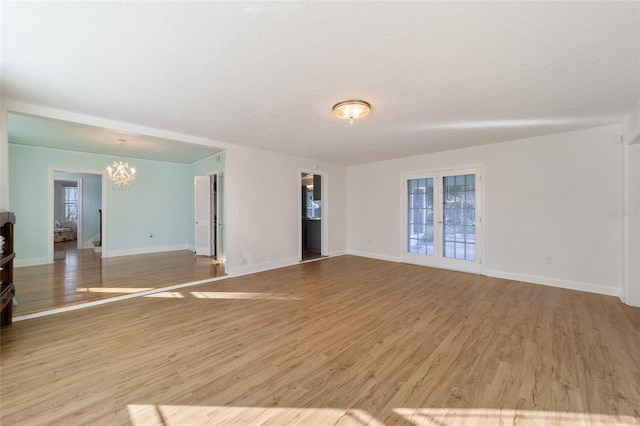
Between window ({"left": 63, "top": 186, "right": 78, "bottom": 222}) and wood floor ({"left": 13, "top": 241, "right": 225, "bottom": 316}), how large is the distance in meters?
4.98

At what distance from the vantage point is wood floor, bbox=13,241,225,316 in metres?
3.59

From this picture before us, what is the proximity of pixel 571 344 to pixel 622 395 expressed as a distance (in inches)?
28.1

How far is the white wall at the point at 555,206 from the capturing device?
382 centimetres

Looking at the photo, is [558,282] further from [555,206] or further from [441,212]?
[441,212]

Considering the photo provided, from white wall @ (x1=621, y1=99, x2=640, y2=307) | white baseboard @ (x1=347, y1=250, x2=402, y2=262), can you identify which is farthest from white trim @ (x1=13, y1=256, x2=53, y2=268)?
white wall @ (x1=621, y1=99, x2=640, y2=307)

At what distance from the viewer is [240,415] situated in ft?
5.32

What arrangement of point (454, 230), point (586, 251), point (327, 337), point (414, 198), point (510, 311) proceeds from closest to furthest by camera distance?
point (327, 337)
point (510, 311)
point (586, 251)
point (454, 230)
point (414, 198)

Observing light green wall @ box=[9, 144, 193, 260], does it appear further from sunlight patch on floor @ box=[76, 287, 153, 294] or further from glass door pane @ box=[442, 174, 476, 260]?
glass door pane @ box=[442, 174, 476, 260]

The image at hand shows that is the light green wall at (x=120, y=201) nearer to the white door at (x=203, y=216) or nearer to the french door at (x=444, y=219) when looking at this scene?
the white door at (x=203, y=216)

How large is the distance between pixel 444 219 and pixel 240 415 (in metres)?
5.11

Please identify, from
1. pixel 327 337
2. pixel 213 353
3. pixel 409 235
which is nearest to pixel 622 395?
pixel 327 337

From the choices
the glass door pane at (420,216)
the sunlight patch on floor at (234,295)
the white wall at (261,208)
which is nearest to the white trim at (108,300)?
the sunlight patch on floor at (234,295)

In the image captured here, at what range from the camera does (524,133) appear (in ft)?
13.8

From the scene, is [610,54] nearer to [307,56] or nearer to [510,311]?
[307,56]
